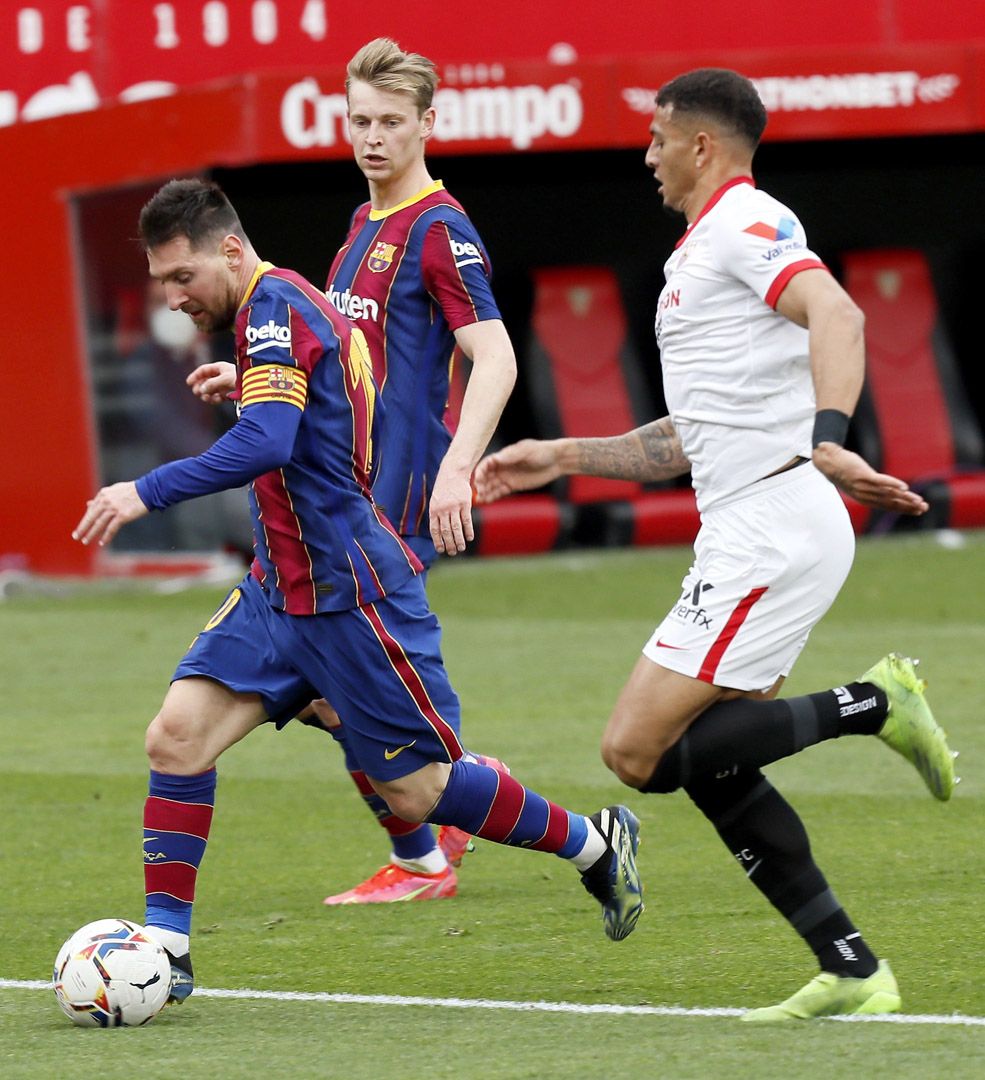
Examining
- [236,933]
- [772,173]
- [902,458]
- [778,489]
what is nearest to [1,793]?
[236,933]

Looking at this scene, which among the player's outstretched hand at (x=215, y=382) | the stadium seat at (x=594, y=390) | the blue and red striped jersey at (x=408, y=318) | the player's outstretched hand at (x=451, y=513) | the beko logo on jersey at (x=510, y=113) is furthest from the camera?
the stadium seat at (x=594, y=390)

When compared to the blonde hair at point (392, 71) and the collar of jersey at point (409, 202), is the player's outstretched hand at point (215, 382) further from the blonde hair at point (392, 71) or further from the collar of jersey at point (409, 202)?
the blonde hair at point (392, 71)

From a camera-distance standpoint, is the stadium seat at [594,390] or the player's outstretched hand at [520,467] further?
the stadium seat at [594,390]

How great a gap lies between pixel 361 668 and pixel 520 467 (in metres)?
0.63

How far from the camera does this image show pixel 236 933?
612 centimetres

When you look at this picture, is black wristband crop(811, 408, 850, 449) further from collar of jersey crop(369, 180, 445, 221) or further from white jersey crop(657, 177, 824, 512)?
collar of jersey crop(369, 180, 445, 221)

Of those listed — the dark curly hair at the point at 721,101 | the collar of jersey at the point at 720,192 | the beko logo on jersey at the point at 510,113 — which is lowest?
the collar of jersey at the point at 720,192

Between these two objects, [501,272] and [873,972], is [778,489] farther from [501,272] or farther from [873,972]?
[501,272]

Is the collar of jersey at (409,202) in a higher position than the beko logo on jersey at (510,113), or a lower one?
lower

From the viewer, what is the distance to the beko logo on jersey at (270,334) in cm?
512

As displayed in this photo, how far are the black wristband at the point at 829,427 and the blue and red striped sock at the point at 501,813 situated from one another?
4.38 ft

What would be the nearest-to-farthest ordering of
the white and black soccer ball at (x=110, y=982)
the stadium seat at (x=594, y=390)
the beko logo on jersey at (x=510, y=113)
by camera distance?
the white and black soccer ball at (x=110, y=982) < the beko logo on jersey at (x=510, y=113) < the stadium seat at (x=594, y=390)

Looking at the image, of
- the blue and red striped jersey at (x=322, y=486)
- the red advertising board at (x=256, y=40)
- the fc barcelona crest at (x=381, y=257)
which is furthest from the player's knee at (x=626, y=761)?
the red advertising board at (x=256, y=40)

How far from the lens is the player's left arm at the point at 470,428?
5.61 metres
